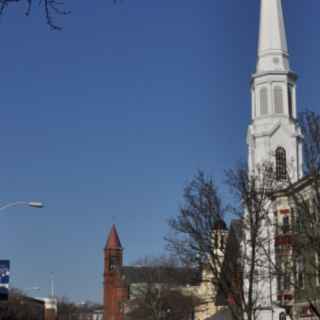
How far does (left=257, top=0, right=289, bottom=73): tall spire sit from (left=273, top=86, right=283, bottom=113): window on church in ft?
8.85

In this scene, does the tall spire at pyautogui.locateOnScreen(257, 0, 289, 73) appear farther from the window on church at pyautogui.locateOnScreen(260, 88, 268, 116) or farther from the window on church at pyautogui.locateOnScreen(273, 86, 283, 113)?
the window on church at pyautogui.locateOnScreen(273, 86, 283, 113)

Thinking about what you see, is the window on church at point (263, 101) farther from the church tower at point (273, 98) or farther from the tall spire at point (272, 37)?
the tall spire at point (272, 37)

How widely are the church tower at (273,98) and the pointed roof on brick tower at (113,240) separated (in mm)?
102199

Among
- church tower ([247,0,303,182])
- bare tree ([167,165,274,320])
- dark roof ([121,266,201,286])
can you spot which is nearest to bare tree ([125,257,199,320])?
dark roof ([121,266,201,286])

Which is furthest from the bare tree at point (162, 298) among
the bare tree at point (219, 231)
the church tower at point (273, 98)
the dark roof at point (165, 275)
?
the bare tree at point (219, 231)

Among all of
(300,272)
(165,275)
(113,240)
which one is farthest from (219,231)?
(113,240)

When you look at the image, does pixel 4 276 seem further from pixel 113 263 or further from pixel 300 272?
pixel 113 263

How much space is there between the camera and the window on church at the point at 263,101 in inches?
2677

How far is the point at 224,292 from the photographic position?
1636 inches

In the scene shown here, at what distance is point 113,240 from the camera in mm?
168375

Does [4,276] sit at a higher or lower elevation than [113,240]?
lower

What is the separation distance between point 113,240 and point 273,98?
105m

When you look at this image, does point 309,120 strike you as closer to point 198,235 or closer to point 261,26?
point 198,235

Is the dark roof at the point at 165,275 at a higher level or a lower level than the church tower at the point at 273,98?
lower
